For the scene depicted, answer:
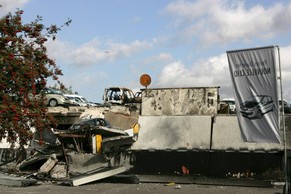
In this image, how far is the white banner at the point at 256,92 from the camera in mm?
8633

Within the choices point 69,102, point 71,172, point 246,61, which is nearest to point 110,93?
point 69,102

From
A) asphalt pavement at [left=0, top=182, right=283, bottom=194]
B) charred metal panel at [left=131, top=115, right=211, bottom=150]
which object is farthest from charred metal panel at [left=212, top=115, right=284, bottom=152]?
asphalt pavement at [left=0, top=182, right=283, bottom=194]

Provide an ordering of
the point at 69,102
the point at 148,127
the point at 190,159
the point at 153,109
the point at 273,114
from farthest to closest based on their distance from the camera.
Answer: the point at 69,102 → the point at 153,109 → the point at 148,127 → the point at 190,159 → the point at 273,114

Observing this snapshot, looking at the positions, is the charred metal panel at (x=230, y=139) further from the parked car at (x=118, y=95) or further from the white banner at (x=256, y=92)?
→ the parked car at (x=118, y=95)

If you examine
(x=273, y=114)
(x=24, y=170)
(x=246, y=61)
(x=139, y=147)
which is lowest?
(x=24, y=170)

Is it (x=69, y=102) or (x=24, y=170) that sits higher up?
(x=69, y=102)

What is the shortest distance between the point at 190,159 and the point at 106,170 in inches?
108

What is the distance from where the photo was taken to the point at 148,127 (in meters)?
15.2

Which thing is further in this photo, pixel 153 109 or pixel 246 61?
pixel 153 109

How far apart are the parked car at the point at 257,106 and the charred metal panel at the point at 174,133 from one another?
201 inches

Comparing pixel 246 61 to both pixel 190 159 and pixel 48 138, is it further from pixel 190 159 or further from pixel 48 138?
pixel 48 138

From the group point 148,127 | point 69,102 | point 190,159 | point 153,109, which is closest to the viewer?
point 190,159

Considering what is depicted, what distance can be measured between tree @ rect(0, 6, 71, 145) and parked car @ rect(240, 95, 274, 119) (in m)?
4.92

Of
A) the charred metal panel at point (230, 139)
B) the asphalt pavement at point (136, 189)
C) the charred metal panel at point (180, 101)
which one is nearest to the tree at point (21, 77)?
the asphalt pavement at point (136, 189)
